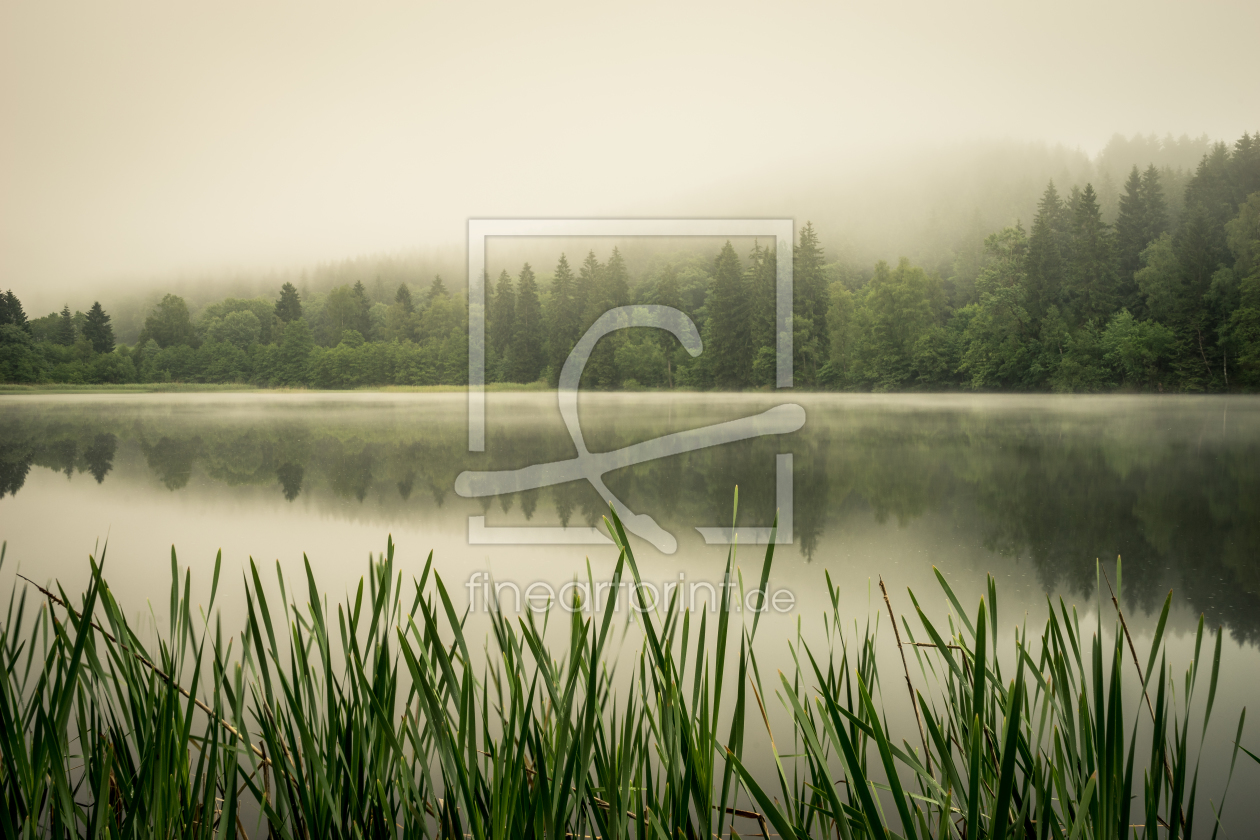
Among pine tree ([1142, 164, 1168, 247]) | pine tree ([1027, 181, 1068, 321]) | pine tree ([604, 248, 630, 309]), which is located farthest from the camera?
pine tree ([1027, 181, 1068, 321])

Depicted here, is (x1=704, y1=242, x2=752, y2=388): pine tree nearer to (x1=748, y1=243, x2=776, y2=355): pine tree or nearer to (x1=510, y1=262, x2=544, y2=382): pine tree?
(x1=748, y1=243, x2=776, y2=355): pine tree

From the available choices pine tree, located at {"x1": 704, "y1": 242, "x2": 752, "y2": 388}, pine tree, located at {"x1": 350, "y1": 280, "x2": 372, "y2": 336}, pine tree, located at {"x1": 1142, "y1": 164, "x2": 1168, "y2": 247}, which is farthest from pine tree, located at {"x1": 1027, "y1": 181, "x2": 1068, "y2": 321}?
pine tree, located at {"x1": 350, "y1": 280, "x2": 372, "y2": 336}

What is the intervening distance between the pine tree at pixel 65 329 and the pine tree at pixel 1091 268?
25326 millimetres

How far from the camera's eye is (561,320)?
18062 millimetres

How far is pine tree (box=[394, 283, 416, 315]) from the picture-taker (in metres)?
16.5

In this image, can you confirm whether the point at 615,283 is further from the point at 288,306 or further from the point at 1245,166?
the point at 1245,166

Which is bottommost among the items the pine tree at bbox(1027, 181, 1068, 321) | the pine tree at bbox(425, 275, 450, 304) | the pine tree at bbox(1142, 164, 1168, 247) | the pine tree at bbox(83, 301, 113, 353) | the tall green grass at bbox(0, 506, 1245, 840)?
the tall green grass at bbox(0, 506, 1245, 840)

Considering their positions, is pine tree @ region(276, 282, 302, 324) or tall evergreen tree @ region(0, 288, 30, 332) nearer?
tall evergreen tree @ region(0, 288, 30, 332)

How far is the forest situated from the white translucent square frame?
436 millimetres

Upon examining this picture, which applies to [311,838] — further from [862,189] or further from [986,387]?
[862,189]

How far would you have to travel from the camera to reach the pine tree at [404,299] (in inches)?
650

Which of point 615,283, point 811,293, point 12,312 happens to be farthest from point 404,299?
point 811,293

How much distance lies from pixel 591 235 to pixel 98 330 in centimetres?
1123

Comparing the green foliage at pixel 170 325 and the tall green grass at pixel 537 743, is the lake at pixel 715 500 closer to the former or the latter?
the green foliage at pixel 170 325
